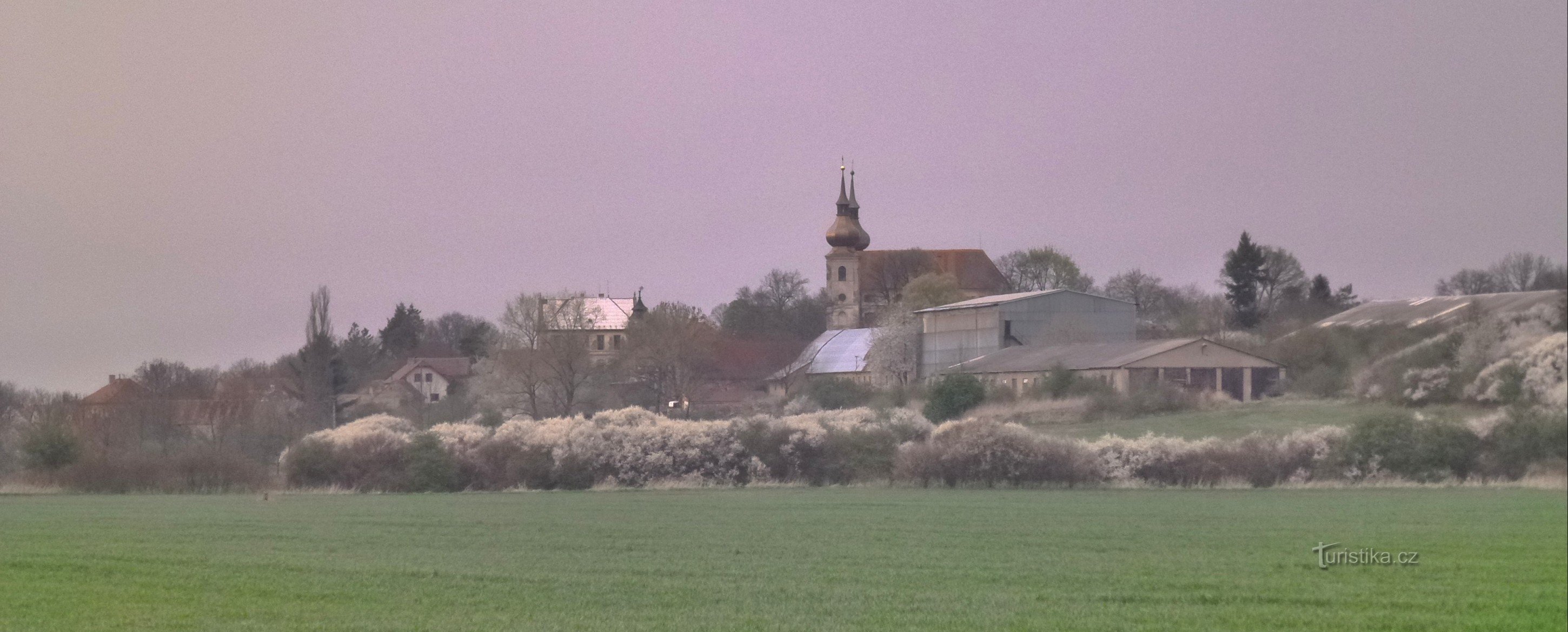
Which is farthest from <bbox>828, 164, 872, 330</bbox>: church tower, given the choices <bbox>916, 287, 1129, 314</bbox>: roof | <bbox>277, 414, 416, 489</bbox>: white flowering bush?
<bbox>277, 414, 416, 489</bbox>: white flowering bush

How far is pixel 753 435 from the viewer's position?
46.8 m

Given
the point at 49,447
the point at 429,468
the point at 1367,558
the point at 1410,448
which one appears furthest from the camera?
the point at 429,468

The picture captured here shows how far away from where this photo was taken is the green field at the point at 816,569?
14.4 metres

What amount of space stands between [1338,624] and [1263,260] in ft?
11.4

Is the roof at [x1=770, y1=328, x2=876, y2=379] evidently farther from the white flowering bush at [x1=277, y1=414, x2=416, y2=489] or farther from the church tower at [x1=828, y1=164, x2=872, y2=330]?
the white flowering bush at [x1=277, y1=414, x2=416, y2=489]

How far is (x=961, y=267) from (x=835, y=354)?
45.3m

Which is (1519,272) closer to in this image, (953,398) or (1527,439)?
Answer: (1527,439)

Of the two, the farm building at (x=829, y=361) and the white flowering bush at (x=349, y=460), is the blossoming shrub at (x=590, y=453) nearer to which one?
the white flowering bush at (x=349, y=460)

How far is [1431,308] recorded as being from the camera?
9.95m

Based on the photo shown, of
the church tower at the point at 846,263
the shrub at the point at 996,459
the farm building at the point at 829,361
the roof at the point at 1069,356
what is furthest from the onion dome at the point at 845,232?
the shrub at the point at 996,459

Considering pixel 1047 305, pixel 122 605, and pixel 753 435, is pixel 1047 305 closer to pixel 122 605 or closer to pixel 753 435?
pixel 753 435

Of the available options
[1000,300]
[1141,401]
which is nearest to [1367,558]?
[1141,401]

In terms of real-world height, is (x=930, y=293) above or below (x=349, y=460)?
above

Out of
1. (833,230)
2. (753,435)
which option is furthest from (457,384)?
(833,230)
